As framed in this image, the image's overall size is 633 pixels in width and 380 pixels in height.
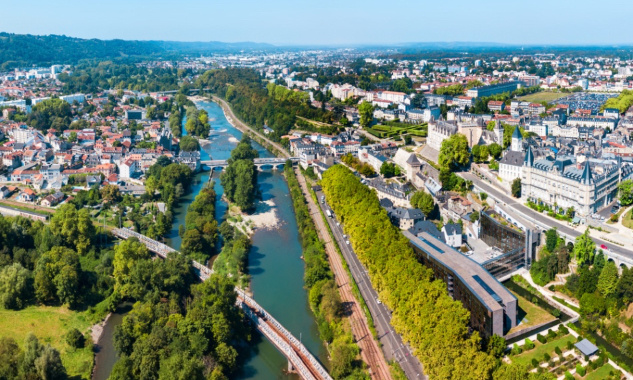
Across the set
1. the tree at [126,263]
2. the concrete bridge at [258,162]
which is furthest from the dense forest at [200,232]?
the concrete bridge at [258,162]

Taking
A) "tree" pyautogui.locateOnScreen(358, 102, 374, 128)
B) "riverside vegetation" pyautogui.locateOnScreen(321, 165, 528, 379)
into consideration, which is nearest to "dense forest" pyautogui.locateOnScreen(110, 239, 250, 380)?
"riverside vegetation" pyautogui.locateOnScreen(321, 165, 528, 379)

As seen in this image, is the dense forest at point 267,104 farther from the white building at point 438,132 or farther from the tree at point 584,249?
the tree at point 584,249

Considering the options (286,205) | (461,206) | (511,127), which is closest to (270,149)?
(286,205)

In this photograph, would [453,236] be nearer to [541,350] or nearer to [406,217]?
[406,217]

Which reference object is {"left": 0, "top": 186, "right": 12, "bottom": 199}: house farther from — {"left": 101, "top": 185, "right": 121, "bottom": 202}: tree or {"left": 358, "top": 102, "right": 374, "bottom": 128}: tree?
{"left": 358, "top": 102, "right": 374, "bottom": 128}: tree

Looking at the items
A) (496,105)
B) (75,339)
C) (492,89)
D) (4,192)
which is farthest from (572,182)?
(492,89)

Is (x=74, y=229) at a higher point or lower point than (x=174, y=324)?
higher
